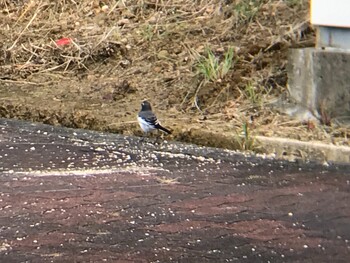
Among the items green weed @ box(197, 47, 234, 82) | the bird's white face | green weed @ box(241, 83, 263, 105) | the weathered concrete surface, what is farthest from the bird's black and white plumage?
green weed @ box(197, 47, 234, 82)

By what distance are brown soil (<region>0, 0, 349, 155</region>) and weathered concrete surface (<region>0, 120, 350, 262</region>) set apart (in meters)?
0.72

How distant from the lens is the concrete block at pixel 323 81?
7.64 m

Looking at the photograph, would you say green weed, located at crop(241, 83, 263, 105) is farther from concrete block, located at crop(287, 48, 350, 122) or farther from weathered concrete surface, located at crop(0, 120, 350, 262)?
weathered concrete surface, located at crop(0, 120, 350, 262)

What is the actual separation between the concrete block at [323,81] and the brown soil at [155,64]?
198mm

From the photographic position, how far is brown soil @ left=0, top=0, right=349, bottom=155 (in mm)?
8180

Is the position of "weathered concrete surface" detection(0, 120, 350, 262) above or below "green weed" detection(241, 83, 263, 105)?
below

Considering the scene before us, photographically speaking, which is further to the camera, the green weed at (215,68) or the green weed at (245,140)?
the green weed at (215,68)

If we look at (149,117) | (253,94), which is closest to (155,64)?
(253,94)

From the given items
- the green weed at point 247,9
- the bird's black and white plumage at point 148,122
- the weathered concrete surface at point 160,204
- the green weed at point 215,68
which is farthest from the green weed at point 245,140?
the green weed at point 247,9

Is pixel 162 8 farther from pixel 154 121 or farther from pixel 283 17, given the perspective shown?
pixel 154 121

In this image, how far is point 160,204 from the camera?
19.3ft

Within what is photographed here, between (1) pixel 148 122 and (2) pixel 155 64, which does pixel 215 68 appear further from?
(1) pixel 148 122

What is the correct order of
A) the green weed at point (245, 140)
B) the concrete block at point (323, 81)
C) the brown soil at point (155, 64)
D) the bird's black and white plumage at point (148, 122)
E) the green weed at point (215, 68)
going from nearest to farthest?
the green weed at point (245, 140)
the bird's black and white plumage at point (148, 122)
the concrete block at point (323, 81)
the brown soil at point (155, 64)
the green weed at point (215, 68)

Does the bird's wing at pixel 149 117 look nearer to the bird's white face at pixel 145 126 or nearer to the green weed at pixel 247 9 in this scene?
the bird's white face at pixel 145 126
